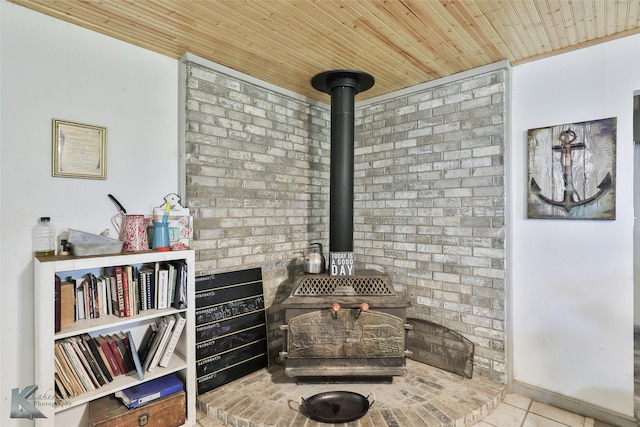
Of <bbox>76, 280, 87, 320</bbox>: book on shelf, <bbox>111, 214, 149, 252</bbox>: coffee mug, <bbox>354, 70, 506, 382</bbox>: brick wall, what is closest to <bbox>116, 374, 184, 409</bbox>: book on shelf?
<bbox>76, 280, 87, 320</bbox>: book on shelf

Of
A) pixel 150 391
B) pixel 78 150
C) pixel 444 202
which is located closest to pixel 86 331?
pixel 150 391

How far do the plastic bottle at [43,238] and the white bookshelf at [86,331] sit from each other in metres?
0.12

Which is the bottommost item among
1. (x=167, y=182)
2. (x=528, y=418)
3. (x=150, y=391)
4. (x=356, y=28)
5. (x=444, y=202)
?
(x=528, y=418)

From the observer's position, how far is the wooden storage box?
1.79m

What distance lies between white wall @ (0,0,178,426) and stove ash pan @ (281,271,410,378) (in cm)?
132

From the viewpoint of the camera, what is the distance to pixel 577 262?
2221 mm

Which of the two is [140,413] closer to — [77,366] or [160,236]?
[77,366]

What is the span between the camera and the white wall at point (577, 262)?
206 centimetres

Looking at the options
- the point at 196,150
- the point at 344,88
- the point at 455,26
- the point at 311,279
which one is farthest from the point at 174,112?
the point at 455,26

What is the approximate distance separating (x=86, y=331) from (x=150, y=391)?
544 millimetres

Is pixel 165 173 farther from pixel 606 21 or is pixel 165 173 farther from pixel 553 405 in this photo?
pixel 553 405

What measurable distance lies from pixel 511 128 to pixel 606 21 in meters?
0.78

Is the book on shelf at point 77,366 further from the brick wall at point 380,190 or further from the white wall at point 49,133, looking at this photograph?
the brick wall at point 380,190

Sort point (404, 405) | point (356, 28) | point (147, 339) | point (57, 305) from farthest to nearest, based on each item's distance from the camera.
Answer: point (147, 339), point (404, 405), point (356, 28), point (57, 305)
